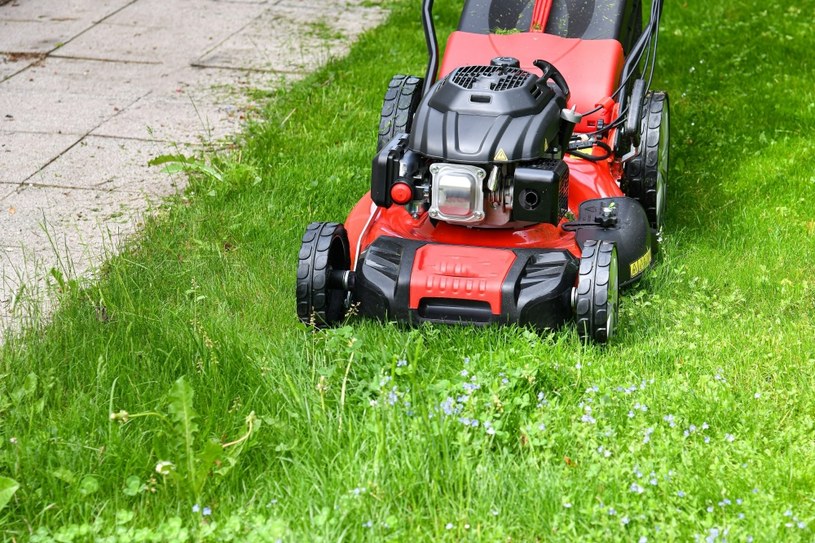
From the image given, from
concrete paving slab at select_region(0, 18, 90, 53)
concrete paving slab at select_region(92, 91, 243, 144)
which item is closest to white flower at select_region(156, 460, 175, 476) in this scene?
concrete paving slab at select_region(92, 91, 243, 144)

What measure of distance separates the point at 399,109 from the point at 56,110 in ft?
7.21

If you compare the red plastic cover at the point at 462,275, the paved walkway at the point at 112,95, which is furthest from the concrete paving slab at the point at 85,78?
the red plastic cover at the point at 462,275

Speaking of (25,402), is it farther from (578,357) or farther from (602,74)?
(602,74)

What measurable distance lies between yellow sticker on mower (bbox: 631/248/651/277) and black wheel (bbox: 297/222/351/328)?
925mm

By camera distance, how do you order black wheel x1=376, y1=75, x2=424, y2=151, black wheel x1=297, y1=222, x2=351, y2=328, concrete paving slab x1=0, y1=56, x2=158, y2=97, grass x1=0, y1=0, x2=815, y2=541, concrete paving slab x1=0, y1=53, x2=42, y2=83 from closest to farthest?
grass x1=0, y1=0, x2=815, y2=541 → black wheel x1=297, y1=222, x2=351, y2=328 → black wheel x1=376, y1=75, x2=424, y2=151 → concrete paving slab x1=0, y1=56, x2=158, y2=97 → concrete paving slab x1=0, y1=53, x2=42, y2=83

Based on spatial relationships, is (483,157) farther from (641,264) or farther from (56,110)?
(56,110)

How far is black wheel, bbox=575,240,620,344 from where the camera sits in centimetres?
316

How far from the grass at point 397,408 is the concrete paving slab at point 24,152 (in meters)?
0.89

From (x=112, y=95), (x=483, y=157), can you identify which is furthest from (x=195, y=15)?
(x=483, y=157)

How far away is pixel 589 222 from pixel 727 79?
108 inches

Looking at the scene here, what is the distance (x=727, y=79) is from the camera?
5.90 m

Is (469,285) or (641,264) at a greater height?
(469,285)

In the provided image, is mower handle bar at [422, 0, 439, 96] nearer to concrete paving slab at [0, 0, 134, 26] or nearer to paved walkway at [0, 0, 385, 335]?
paved walkway at [0, 0, 385, 335]

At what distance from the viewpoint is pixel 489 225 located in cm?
338
